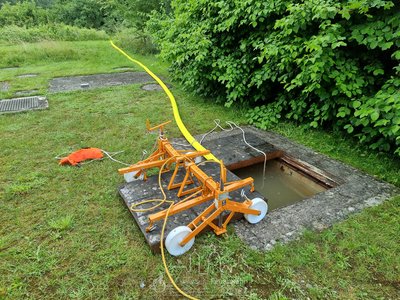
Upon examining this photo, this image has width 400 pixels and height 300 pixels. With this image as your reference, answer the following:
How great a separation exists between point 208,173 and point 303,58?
1793mm

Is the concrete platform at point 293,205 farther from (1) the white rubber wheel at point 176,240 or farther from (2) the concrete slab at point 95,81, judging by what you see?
(2) the concrete slab at point 95,81

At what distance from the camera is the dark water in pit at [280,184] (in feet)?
9.97

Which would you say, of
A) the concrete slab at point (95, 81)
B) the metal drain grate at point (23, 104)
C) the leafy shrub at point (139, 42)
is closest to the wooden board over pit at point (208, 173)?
the metal drain grate at point (23, 104)

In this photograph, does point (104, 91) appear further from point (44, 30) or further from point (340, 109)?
point (44, 30)

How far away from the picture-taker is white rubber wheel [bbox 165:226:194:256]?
1.93 metres

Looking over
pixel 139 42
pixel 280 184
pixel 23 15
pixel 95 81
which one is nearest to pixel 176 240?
pixel 280 184

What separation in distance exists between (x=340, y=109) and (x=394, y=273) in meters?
1.99

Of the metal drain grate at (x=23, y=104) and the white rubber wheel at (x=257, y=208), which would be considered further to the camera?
the metal drain grate at (x=23, y=104)

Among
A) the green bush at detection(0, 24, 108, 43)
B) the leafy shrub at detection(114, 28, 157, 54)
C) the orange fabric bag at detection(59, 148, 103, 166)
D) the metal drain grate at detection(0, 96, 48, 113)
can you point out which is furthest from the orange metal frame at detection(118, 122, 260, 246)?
the green bush at detection(0, 24, 108, 43)

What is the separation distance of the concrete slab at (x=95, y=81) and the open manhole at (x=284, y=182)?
172 inches

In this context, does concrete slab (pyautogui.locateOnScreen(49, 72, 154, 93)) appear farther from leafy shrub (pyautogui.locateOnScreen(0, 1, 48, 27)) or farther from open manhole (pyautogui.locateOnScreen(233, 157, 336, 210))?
leafy shrub (pyautogui.locateOnScreen(0, 1, 48, 27))

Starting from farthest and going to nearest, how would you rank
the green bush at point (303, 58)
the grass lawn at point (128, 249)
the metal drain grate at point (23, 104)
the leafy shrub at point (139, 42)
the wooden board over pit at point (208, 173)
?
the leafy shrub at point (139, 42)
the metal drain grate at point (23, 104)
the green bush at point (303, 58)
the wooden board over pit at point (208, 173)
the grass lawn at point (128, 249)

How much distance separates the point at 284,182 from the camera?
10.9 ft

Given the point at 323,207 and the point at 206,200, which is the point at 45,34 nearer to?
the point at 206,200
